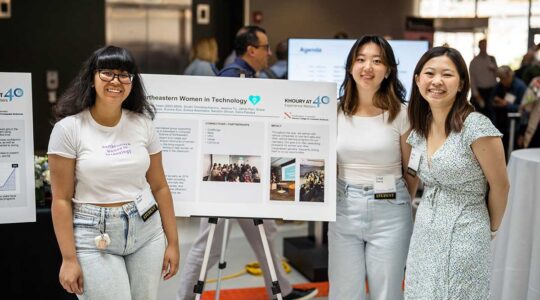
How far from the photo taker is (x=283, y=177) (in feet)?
10.8

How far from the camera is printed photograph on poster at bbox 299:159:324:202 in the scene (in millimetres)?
3240

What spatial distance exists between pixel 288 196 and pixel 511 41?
272 inches

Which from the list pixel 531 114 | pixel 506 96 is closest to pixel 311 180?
pixel 531 114

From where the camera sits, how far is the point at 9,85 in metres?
3.18

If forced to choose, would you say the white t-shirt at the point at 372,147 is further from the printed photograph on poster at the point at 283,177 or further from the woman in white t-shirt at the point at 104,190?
the woman in white t-shirt at the point at 104,190

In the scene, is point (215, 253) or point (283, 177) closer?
point (283, 177)

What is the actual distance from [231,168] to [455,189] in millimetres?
1106

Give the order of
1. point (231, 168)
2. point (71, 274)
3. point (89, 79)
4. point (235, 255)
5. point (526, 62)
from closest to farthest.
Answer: point (71, 274)
point (89, 79)
point (231, 168)
point (235, 255)
point (526, 62)

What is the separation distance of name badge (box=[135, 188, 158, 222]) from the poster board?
286cm

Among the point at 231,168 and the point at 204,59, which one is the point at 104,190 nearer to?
the point at 231,168

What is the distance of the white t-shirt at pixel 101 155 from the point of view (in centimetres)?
256

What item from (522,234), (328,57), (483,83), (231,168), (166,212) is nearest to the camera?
(166,212)

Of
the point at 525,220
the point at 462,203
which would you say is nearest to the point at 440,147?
Result: the point at 462,203

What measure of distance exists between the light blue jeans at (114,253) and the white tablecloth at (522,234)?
209 centimetres
